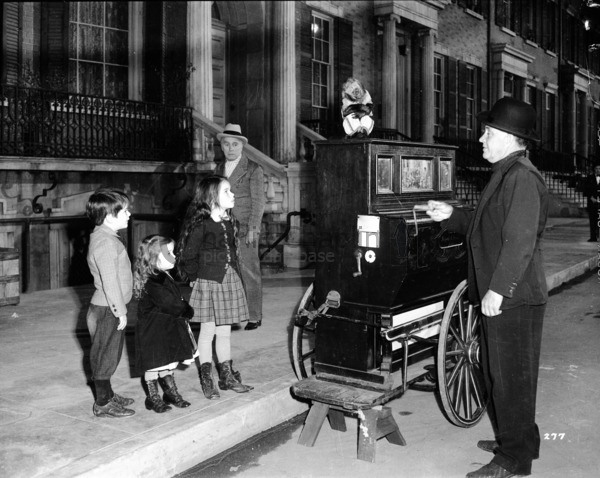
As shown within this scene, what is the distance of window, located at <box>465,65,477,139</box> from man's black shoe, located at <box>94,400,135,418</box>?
19.1m

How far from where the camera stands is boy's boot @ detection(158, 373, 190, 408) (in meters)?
4.47

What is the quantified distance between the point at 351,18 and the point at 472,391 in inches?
524

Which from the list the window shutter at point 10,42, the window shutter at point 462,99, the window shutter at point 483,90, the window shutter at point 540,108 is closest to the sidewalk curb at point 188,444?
the window shutter at point 10,42

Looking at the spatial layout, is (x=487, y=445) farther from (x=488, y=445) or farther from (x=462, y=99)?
(x=462, y=99)

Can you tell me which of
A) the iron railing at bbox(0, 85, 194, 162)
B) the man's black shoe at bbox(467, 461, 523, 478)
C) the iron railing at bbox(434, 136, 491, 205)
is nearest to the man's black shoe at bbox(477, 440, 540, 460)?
the man's black shoe at bbox(467, 461, 523, 478)

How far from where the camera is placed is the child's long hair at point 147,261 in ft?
14.5

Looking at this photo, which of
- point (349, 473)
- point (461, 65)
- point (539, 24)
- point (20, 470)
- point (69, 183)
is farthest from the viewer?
point (539, 24)

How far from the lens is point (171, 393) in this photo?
450 centimetres

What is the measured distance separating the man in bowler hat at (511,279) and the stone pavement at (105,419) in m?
1.50

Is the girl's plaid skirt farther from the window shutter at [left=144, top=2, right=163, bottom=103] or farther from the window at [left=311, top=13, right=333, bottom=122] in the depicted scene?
the window at [left=311, top=13, right=333, bottom=122]

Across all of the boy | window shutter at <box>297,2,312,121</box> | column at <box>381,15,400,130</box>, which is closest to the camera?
the boy

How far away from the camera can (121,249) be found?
4387 millimetres

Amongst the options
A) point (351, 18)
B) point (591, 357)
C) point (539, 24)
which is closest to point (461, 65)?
point (351, 18)

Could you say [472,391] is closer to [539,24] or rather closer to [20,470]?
[20,470]
